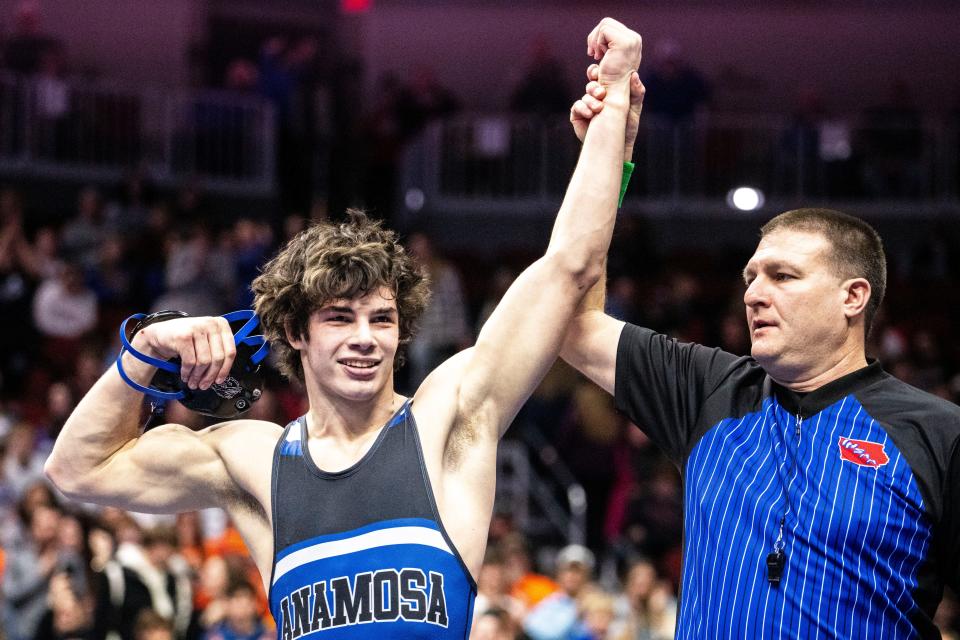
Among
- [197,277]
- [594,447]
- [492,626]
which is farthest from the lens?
[197,277]

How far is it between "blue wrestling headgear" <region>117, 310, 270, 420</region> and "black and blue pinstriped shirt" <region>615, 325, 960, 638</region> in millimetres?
1199

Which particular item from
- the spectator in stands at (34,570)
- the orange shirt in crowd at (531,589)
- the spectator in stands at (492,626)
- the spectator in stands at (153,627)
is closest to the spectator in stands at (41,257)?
the spectator in stands at (34,570)

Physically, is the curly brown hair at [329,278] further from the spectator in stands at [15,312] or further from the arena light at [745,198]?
the arena light at [745,198]

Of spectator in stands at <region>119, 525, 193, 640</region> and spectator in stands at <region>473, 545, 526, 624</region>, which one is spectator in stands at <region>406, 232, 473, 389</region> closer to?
spectator in stands at <region>473, 545, 526, 624</region>

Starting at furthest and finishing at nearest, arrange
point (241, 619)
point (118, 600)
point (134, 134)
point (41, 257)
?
point (134, 134)
point (41, 257)
point (118, 600)
point (241, 619)

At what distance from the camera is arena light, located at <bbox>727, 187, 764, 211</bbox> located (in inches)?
630

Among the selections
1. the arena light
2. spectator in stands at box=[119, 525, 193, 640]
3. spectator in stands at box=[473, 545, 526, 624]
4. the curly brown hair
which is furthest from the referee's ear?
the arena light

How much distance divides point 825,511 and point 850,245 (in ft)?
2.36

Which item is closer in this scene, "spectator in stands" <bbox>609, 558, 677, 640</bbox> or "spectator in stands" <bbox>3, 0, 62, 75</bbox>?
"spectator in stands" <bbox>609, 558, 677, 640</bbox>

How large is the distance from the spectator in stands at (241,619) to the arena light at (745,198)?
9.28 metres

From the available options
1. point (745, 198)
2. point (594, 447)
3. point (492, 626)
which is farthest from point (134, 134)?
point (492, 626)

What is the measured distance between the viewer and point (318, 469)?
11.9 ft

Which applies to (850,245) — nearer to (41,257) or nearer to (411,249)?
(411,249)

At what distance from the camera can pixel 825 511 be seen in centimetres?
342
